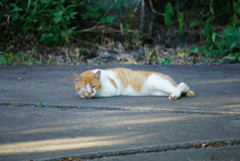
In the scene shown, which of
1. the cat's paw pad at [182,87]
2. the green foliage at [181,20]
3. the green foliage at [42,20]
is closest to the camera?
the cat's paw pad at [182,87]

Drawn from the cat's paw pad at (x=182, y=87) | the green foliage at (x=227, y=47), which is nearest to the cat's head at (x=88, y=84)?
the cat's paw pad at (x=182, y=87)

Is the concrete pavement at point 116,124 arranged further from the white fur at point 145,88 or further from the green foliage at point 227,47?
the green foliage at point 227,47

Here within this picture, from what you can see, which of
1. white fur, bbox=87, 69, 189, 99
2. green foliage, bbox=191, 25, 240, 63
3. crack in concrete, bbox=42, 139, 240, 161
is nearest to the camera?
crack in concrete, bbox=42, 139, 240, 161

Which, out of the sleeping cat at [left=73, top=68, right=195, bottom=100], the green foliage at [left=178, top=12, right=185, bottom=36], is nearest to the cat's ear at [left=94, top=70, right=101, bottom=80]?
the sleeping cat at [left=73, top=68, right=195, bottom=100]

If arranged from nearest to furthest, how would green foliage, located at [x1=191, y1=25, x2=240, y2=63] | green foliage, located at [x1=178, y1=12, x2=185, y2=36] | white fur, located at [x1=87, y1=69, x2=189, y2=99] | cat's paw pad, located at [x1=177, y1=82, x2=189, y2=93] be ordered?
cat's paw pad, located at [x1=177, y1=82, x2=189, y2=93] → white fur, located at [x1=87, y1=69, x2=189, y2=99] → green foliage, located at [x1=191, y1=25, x2=240, y2=63] → green foliage, located at [x1=178, y1=12, x2=185, y2=36]

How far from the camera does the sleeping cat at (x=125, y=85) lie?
4.31 metres

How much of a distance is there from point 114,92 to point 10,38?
487cm

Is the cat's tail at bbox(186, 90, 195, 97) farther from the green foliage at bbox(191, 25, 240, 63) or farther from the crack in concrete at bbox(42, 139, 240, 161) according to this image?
the green foliage at bbox(191, 25, 240, 63)

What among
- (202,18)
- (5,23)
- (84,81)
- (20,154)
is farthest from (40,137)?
Answer: (202,18)

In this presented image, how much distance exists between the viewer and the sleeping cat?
170 inches

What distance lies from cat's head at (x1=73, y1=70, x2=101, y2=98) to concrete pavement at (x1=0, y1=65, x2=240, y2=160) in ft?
0.33

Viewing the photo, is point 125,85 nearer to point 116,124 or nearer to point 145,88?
point 145,88

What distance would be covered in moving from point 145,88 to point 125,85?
0.26 meters

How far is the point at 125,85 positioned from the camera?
15.1 ft
